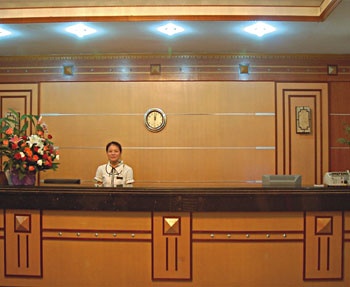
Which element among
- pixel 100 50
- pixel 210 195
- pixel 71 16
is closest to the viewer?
pixel 210 195

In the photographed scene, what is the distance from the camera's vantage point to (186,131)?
209 inches

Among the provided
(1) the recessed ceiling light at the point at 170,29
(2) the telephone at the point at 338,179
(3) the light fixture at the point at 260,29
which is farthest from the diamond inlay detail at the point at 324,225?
(1) the recessed ceiling light at the point at 170,29

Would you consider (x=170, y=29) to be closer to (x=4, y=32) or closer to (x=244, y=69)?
(x=244, y=69)

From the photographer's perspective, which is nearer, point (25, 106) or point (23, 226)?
point (23, 226)

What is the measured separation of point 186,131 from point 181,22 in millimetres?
1853

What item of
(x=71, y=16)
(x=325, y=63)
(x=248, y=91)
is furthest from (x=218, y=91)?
(x=71, y=16)

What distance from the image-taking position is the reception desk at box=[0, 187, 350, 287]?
2.62 meters

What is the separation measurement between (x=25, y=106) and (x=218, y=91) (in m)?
3.00

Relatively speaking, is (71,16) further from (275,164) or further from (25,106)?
(275,164)

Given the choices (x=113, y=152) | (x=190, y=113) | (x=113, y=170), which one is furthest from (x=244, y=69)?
(x=113, y=170)

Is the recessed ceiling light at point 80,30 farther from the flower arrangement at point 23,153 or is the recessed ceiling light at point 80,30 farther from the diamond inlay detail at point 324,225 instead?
the diamond inlay detail at point 324,225

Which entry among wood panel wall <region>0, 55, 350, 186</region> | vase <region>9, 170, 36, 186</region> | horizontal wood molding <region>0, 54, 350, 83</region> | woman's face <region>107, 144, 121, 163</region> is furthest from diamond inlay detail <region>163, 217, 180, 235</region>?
horizontal wood molding <region>0, 54, 350, 83</region>

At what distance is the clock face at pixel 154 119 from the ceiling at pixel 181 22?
39.1 inches

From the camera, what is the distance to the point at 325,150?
532cm
